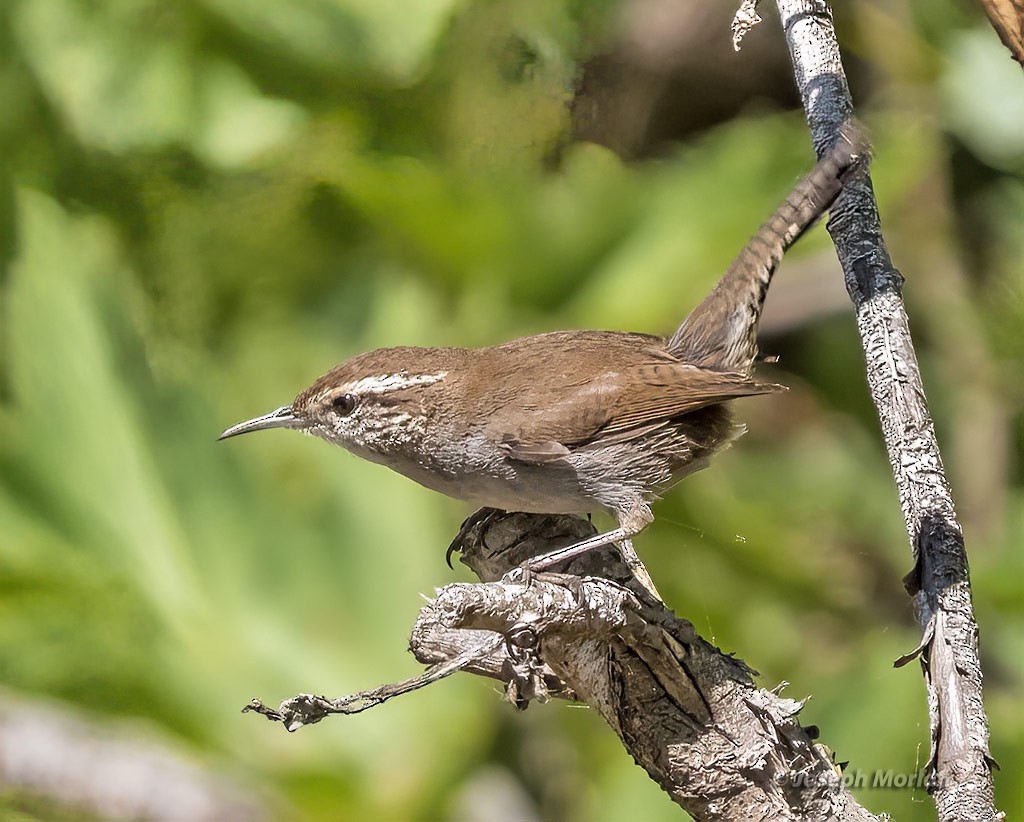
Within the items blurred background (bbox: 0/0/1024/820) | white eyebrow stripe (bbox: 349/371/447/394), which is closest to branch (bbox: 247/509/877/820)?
white eyebrow stripe (bbox: 349/371/447/394)

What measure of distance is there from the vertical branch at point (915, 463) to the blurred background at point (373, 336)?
3.23 ft

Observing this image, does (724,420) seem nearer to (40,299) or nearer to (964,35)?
(964,35)

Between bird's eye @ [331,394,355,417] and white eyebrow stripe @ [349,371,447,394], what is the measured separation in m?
0.02

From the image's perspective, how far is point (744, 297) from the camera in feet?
7.74

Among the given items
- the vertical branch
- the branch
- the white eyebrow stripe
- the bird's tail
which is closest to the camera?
the vertical branch

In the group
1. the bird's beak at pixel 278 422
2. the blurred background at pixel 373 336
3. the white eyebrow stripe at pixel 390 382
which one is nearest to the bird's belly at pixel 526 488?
the white eyebrow stripe at pixel 390 382

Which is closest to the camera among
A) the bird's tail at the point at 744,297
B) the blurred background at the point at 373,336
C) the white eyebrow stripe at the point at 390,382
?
the bird's tail at the point at 744,297

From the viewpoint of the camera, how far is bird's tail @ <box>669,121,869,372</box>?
7.11 ft

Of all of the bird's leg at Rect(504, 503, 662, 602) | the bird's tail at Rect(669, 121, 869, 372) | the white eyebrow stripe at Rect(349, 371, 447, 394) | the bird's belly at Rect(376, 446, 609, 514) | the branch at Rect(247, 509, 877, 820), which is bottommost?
the branch at Rect(247, 509, 877, 820)

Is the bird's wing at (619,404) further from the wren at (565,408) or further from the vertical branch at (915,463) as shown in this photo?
the vertical branch at (915,463)

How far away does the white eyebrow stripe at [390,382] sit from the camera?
7.65 ft

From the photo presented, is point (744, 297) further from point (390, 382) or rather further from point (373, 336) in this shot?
point (373, 336)

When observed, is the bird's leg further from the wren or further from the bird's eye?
the bird's eye

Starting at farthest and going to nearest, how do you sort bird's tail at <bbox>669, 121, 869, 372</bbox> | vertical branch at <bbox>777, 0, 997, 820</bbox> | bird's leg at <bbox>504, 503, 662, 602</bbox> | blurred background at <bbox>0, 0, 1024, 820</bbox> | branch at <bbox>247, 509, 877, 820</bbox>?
1. blurred background at <bbox>0, 0, 1024, 820</bbox>
2. bird's tail at <bbox>669, 121, 869, 372</bbox>
3. bird's leg at <bbox>504, 503, 662, 602</bbox>
4. branch at <bbox>247, 509, 877, 820</bbox>
5. vertical branch at <bbox>777, 0, 997, 820</bbox>
